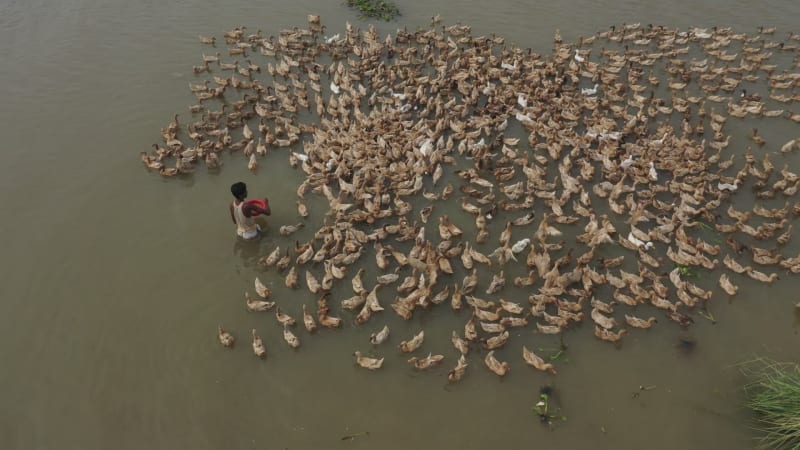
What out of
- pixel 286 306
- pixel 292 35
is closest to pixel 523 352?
pixel 286 306

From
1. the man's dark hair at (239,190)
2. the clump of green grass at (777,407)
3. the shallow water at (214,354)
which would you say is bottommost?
the shallow water at (214,354)

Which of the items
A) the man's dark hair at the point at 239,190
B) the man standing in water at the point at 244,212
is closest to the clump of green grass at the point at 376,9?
the man standing in water at the point at 244,212

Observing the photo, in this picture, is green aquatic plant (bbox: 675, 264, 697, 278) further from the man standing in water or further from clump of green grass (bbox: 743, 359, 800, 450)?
the man standing in water

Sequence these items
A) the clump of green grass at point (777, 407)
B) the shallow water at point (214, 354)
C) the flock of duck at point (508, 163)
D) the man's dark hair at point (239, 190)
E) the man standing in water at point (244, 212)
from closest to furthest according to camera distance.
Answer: the clump of green grass at point (777, 407), the shallow water at point (214, 354), the flock of duck at point (508, 163), the man's dark hair at point (239, 190), the man standing in water at point (244, 212)

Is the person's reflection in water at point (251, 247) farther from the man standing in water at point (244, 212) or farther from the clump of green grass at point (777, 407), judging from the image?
the clump of green grass at point (777, 407)

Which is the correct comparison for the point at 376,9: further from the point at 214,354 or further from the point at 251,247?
the point at 214,354

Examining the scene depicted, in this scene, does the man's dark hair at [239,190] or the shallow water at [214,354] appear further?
the man's dark hair at [239,190]
